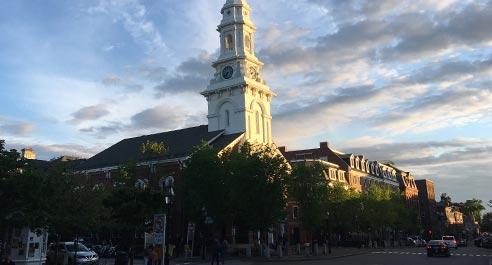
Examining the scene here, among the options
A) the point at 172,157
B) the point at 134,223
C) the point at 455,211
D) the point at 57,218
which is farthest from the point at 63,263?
the point at 455,211

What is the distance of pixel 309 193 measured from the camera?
172 feet

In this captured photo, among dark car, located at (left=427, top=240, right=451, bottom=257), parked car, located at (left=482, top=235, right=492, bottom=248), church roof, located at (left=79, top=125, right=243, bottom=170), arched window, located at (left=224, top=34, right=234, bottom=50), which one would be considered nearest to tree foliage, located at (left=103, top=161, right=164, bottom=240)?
church roof, located at (left=79, top=125, right=243, bottom=170)

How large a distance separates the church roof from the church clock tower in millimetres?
2603

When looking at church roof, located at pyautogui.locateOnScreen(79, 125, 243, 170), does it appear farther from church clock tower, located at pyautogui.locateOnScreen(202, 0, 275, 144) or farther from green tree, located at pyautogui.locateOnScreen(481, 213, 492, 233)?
green tree, located at pyautogui.locateOnScreen(481, 213, 492, 233)

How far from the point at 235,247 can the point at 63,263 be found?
74.5 feet

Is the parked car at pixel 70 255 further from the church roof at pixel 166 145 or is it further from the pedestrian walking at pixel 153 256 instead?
the church roof at pixel 166 145

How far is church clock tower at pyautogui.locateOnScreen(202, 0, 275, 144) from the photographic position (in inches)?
2650

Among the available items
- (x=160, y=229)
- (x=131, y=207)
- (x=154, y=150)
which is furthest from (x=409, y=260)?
(x=154, y=150)

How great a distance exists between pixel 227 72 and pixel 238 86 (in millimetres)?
3798

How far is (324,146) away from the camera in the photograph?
93875 millimetres

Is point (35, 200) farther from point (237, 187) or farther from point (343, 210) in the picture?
point (343, 210)

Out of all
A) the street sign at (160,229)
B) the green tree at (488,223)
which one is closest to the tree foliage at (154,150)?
the street sign at (160,229)

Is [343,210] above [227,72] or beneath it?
beneath

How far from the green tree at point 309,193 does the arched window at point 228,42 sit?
82.6 feet
